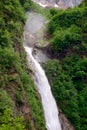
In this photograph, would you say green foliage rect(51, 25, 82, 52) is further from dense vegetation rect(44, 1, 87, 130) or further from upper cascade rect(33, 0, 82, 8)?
upper cascade rect(33, 0, 82, 8)

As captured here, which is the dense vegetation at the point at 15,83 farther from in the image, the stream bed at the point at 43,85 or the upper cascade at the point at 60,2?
the upper cascade at the point at 60,2

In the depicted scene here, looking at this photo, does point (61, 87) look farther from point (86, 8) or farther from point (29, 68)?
point (86, 8)

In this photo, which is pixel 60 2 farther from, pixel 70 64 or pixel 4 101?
pixel 4 101

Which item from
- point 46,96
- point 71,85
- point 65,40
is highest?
point 65,40

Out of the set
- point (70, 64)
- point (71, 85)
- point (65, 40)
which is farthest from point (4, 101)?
point (65, 40)

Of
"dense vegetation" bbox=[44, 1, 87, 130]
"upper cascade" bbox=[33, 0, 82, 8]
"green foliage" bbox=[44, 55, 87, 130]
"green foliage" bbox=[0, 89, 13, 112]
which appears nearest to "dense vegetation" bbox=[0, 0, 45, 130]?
"green foliage" bbox=[0, 89, 13, 112]

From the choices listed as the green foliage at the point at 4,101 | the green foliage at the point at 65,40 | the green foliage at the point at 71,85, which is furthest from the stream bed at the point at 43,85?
the green foliage at the point at 4,101

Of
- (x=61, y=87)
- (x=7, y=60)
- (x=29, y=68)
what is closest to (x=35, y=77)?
(x=29, y=68)
